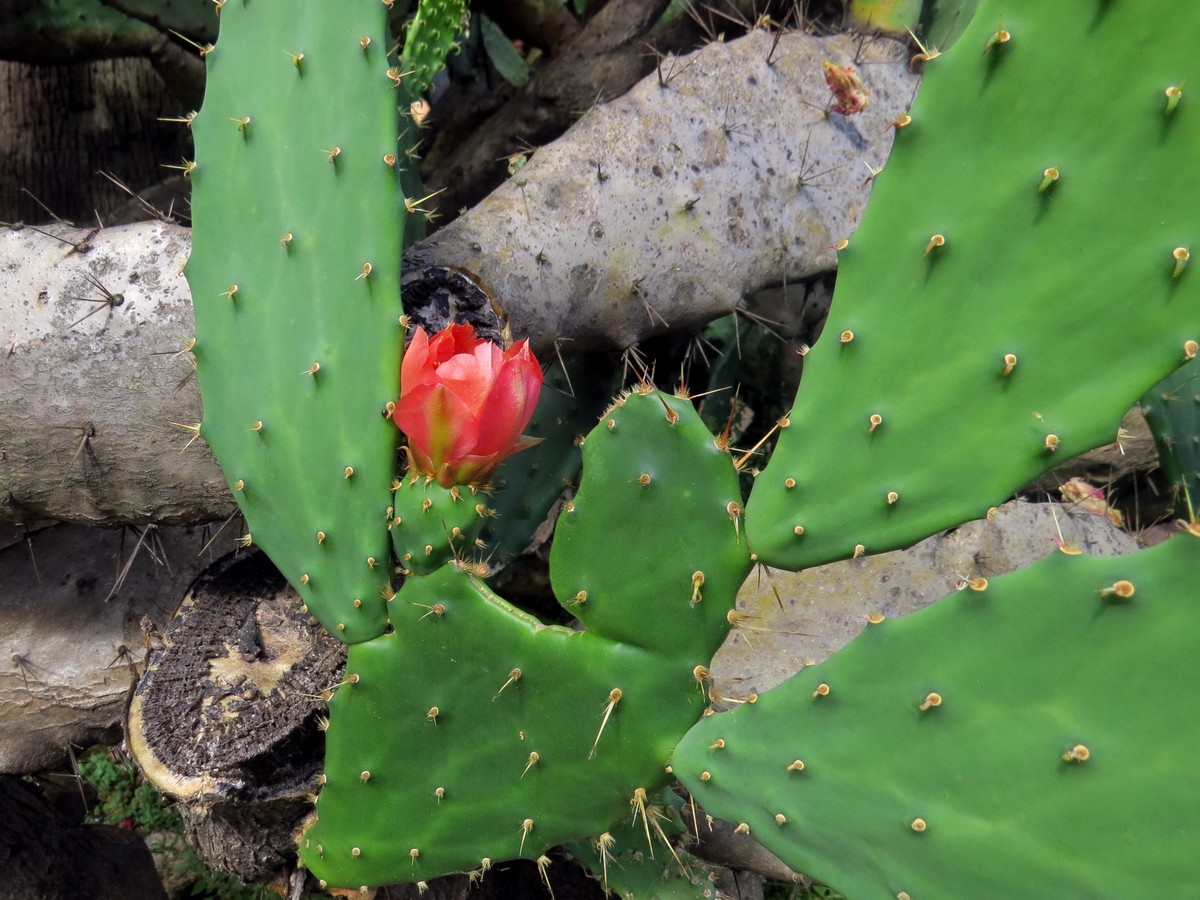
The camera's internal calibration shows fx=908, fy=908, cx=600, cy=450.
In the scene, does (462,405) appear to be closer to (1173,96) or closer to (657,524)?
(657,524)

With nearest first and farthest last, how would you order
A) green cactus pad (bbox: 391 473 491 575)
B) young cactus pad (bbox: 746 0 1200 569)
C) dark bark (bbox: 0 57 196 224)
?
young cactus pad (bbox: 746 0 1200 569), green cactus pad (bbox: 391 473 491 575), dark bark (bbox: 0 57 196 224)

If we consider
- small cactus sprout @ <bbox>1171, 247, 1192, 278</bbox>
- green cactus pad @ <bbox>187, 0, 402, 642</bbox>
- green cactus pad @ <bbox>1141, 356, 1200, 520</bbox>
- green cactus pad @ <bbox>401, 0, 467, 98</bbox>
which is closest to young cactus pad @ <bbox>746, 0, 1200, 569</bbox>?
small cactus sprout @ <bbox>1171, 247, 1192, 278</bbox>

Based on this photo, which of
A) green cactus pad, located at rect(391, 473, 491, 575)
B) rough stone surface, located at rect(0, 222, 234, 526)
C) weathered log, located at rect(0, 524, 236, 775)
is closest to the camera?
green cactus pad, located at rect(391, 473, 491, 575)

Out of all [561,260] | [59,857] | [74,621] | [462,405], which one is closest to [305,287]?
[462,405]

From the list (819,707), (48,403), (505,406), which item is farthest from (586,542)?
(48,403)

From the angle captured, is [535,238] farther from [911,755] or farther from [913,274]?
[911,755]

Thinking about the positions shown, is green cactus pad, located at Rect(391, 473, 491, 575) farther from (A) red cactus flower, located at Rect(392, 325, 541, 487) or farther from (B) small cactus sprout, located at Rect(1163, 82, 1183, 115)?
(B) small cactus sprout, located at Rect(1163, 82, 1183, 115)
